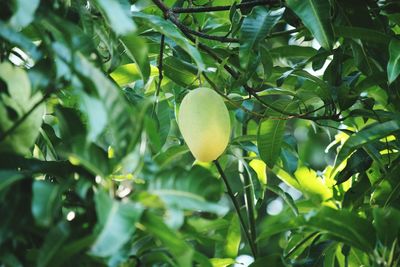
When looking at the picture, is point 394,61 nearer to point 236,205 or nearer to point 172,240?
point 236,205

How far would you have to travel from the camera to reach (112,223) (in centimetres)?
59

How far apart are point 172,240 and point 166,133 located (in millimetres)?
643

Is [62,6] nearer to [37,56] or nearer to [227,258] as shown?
[37,56]

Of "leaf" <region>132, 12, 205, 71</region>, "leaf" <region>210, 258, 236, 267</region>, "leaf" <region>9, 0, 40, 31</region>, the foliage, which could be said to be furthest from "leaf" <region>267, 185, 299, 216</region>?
"leaf" <region>9, 0, 40, 31</region>

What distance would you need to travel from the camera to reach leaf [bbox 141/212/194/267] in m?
0.64

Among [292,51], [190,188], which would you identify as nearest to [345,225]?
[190,188]

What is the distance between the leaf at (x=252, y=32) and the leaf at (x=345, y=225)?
31 cm

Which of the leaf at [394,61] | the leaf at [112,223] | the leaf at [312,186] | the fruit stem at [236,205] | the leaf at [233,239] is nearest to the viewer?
the leaf at [112,223]

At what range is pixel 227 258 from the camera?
125cm

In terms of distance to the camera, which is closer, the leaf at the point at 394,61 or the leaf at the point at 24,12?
the leaf at the point at 24,12

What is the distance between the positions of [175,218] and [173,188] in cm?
4

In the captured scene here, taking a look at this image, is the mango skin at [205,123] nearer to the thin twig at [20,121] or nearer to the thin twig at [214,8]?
the thin twig at [214,8]

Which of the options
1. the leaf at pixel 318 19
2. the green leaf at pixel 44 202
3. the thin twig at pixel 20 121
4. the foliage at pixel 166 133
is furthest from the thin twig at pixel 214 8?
the green leaf at pixel 44 202

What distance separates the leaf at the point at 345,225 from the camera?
806 millimetres
